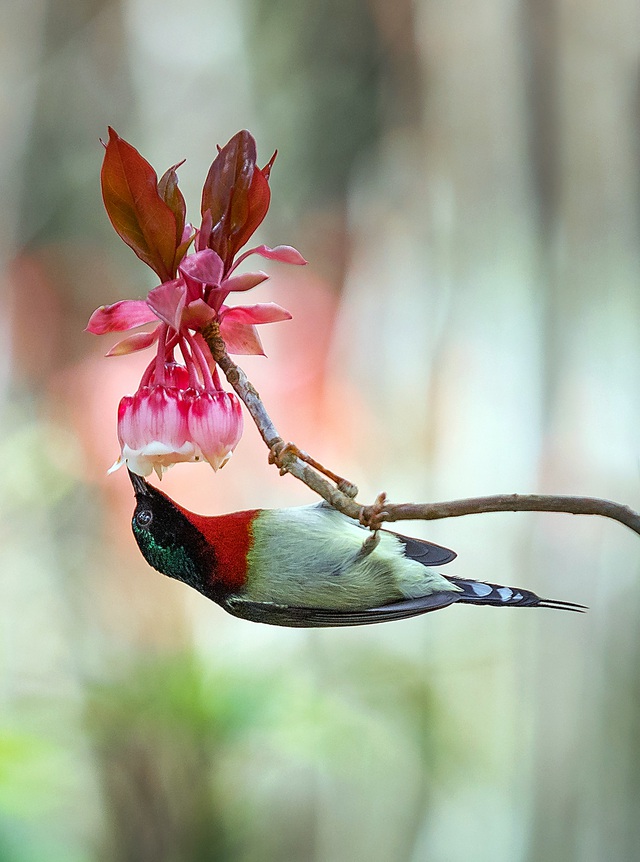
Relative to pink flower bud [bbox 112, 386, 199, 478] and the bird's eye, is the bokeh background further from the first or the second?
pink flower bud [bbox 112, 386, 199, 478]

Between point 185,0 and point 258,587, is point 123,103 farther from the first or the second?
point 258,587

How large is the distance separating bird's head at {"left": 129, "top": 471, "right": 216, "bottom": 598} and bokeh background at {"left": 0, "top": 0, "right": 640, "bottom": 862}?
18.1 inches

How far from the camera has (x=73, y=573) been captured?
0.99 meters

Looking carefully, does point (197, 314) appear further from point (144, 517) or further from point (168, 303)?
point (144, 517)

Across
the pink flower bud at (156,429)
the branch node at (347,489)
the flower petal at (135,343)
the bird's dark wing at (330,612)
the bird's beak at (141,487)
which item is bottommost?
the bird's dark wing at (330,612)

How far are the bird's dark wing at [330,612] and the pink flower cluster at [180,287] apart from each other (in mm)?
174

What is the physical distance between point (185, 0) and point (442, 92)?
33 centimetres

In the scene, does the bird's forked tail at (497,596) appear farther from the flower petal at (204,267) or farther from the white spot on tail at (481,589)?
the flower petal at (204,267)

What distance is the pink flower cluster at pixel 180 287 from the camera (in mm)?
381

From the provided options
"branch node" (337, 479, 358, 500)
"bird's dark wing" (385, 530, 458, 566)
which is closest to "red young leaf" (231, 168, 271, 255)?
"branch node" (337, 479, 358, 500)

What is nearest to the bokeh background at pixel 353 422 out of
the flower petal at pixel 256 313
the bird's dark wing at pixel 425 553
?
the bird's dark wing at pixel 425 553

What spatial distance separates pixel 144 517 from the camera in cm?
53

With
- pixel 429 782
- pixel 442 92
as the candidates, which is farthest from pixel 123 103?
pixel 429 782

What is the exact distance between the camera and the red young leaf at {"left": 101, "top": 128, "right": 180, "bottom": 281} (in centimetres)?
38
